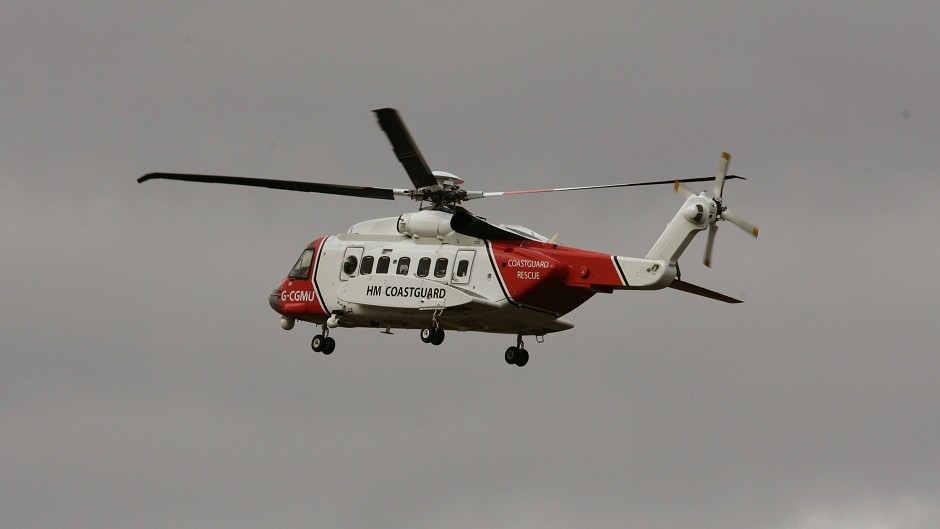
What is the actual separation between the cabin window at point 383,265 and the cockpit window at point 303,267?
9.94 feet

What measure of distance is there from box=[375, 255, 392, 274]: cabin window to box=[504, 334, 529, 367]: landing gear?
446cm

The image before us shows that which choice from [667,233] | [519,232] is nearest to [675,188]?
[667,233]

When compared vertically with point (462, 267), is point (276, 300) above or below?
below

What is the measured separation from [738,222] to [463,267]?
8.43m

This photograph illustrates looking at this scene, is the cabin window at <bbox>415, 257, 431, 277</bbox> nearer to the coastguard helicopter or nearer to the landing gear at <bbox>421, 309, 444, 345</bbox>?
the coastguard helicopter

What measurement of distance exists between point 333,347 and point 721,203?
14.0m

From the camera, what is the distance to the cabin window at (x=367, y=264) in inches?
2648

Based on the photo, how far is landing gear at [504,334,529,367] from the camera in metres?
66.6

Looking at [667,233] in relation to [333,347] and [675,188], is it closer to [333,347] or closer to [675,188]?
[675,188]

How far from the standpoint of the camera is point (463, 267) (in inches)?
2554

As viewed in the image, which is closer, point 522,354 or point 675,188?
point 675,188

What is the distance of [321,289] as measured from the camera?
224 ft

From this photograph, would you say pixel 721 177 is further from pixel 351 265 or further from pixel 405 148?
pixel 351 265

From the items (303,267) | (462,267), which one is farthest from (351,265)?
(462,267)
